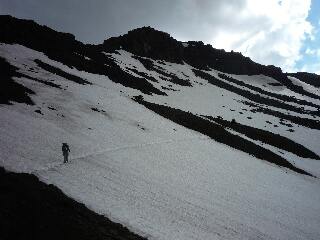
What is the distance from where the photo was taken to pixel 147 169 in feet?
87.5

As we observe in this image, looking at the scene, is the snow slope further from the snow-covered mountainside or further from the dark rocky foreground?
the dark rocky foreground

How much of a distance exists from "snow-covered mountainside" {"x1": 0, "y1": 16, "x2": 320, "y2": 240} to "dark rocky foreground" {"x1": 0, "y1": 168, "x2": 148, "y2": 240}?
135 centimetres

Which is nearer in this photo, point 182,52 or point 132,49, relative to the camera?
point 132,49

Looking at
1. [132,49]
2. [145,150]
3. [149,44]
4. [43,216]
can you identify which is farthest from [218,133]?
[149,44]

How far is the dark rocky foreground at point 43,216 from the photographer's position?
12789 millimetres

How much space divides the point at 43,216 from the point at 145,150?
18009 millimetres

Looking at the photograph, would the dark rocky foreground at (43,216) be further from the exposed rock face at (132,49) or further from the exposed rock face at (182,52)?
the exposed rock face at (182,52)

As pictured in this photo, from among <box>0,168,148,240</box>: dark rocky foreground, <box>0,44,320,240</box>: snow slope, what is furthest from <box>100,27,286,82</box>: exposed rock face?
<box>0,168,148,240</box>: dark rocky foreground

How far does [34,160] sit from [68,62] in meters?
40.3

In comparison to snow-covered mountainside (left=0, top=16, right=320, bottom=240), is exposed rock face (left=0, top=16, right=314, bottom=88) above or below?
above

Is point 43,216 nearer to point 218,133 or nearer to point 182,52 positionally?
point 218,133

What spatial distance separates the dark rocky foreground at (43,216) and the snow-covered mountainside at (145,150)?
1353 mm

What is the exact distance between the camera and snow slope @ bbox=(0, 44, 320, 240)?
1956 centimetres

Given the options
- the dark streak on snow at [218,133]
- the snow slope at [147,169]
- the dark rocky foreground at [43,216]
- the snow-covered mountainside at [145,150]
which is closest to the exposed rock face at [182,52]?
the snow-covered mountainside at [145,150]
